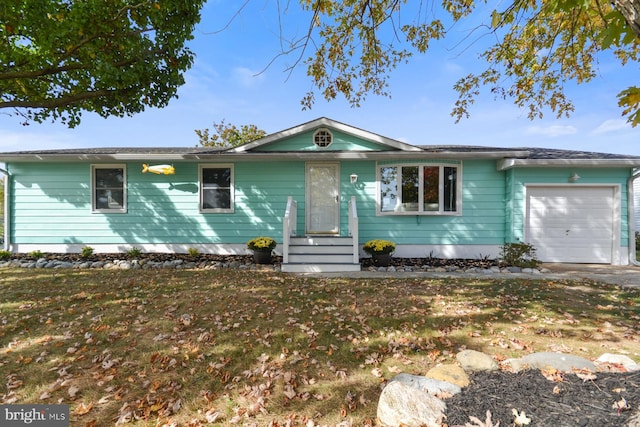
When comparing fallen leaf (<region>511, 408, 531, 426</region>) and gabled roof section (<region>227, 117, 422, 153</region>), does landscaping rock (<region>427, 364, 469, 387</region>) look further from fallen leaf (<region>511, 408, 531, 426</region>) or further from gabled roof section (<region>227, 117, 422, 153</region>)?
gabled roof section (<region>227, 117, 422, 153</region>)

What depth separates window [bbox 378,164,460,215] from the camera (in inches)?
320

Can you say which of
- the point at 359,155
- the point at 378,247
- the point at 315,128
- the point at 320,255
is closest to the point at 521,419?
the point at 320,255

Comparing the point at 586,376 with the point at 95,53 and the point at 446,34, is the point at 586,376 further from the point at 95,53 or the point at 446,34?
the point at 95,53

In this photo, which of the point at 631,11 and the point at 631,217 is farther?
the point at 631,217

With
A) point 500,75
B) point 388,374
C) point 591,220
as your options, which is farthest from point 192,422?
point 591,220

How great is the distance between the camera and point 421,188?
320 inches

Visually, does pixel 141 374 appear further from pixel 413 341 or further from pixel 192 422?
pixel 413 341

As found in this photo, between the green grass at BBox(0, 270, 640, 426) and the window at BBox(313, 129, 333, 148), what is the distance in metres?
4.62

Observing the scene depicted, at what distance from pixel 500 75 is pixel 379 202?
4244 mm

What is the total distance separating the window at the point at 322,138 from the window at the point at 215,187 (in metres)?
2.83

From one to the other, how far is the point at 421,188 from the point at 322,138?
132 inches

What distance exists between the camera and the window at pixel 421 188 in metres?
8.12

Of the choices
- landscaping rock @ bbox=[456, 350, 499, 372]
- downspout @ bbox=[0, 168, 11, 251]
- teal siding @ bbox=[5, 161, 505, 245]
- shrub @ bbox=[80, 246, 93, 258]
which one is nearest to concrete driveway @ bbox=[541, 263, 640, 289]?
teal siding @ bbox=[5, 161, 505, 245]

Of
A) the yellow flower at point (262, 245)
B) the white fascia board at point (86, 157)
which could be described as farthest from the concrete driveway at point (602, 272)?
the white fascia board at point (86, 157)
